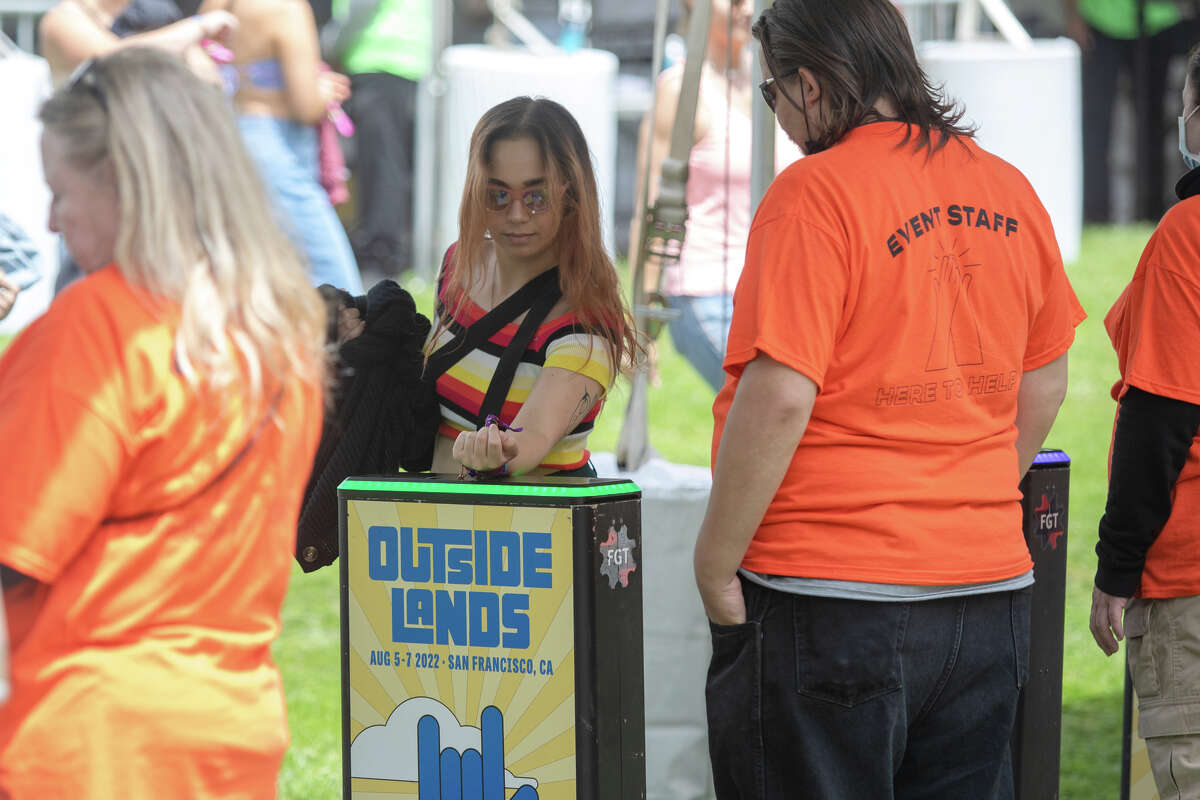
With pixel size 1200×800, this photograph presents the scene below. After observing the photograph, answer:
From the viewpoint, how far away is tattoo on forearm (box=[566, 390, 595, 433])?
8.78ft

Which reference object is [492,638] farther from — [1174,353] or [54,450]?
[1174,353]

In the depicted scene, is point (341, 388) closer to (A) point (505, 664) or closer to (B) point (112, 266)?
(A) point (505, 664)

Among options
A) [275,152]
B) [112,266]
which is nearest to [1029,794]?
[112,266]

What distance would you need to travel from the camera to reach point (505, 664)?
99.3 inches

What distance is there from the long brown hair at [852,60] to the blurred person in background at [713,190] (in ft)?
6.95

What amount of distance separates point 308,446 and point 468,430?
0.88 metres

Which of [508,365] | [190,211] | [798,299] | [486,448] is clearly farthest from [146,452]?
[508,365]

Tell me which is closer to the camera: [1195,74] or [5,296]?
[5,296]

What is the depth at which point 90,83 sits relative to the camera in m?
1.79

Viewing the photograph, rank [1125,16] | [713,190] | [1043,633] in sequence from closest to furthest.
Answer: [1043,633], [713,190], [1125,16]

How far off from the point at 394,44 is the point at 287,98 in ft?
13.3

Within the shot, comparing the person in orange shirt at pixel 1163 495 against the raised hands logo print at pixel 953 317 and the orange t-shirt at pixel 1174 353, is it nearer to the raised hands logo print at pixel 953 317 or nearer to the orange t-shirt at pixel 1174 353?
the orange t-shirt at pixel 1174 353

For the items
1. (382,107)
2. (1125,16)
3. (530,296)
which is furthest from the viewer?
(1125,16)

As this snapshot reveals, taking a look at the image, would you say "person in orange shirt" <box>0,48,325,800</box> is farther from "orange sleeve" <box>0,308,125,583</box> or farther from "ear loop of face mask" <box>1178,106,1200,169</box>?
"ear loop of face mask" <box>1178,106,1200,169</box>
